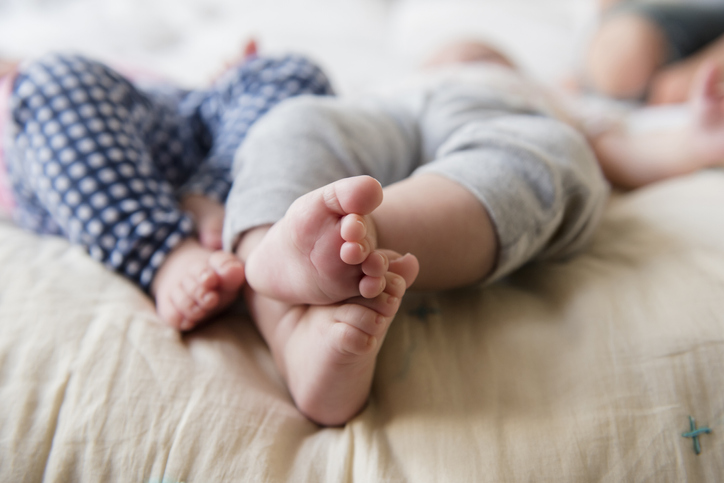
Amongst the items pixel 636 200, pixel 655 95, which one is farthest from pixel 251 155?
pixel 655 95

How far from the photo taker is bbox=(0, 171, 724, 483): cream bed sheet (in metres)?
0.35

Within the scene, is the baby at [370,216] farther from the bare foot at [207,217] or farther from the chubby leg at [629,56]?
the chubby leg at [629,56]

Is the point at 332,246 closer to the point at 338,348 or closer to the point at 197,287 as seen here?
the point at 338,348

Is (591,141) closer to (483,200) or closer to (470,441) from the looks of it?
(483,200)

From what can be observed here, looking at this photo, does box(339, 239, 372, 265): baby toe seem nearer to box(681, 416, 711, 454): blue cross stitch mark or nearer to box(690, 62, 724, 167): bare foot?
box(681, 416, 711, 454): blue cross stitch mark

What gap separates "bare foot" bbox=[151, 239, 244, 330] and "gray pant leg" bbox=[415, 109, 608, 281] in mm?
217

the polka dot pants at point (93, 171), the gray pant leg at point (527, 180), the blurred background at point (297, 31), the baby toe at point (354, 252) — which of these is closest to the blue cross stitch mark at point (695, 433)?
the gray pant leg at point (527, 180)

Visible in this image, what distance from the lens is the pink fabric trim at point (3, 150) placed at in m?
0.55

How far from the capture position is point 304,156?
45cm

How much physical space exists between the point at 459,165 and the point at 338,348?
22 centimetres

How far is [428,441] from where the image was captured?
36 centimetres

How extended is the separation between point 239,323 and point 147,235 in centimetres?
14

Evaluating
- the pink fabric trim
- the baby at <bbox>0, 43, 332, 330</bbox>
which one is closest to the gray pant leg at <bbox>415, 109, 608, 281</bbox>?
the baby at <bbox>0, 43, 332, 330</bbox>

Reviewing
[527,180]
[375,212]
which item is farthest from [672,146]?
[375,212]
